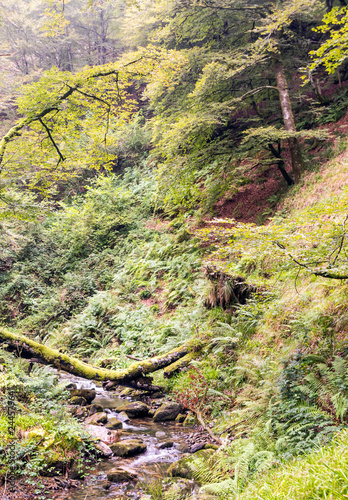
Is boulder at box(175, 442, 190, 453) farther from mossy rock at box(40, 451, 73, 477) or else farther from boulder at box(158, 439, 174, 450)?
mossy rock at box(40, 451, 73, 477)

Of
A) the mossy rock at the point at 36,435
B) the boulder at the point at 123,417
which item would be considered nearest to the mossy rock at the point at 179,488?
the mossy rock at the point at 36,435

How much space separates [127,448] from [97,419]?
1356mm

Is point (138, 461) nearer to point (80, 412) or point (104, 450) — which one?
point (104, 450)

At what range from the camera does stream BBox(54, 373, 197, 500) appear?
377 cm

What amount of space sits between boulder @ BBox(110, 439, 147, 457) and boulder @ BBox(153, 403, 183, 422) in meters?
1.25

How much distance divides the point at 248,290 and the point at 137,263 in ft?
25.8

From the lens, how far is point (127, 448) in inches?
192

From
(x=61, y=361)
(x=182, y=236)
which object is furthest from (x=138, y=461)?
(x=182, y=236)

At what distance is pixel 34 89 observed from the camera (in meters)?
7.04

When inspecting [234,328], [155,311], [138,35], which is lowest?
[155,311]

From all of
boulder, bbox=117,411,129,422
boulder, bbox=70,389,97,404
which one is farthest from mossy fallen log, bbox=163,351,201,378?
boulder, bbox=70,389,97,404

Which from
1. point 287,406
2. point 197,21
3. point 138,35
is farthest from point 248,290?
point 138,35

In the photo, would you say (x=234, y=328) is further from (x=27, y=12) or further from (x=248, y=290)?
(x=27, y=12)

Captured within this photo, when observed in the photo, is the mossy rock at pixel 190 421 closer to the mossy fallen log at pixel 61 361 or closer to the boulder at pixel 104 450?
the mossy fallen log at pixel 61 361
